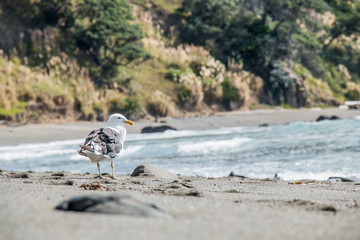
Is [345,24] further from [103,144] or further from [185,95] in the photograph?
[103,144]

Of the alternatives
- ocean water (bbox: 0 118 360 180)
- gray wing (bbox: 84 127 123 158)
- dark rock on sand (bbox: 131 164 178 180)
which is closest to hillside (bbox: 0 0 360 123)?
ocean water (bbox: 0 118 360 180)

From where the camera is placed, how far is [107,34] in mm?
21891

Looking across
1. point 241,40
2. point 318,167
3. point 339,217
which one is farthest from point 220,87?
point 339,217

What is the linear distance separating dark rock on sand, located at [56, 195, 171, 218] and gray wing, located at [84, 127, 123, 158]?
9.90 ft

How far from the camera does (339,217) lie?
3.30 meters

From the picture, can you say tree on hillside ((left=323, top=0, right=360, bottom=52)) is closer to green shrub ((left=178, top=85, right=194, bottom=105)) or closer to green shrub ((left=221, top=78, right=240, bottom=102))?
green shrub ((left=221, top=78, right=240, bottom=102))

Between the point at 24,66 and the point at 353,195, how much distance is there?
17.0 meters

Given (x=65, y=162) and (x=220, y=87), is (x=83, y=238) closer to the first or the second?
(x=65, y=162)

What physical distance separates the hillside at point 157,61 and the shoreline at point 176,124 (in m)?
1.13

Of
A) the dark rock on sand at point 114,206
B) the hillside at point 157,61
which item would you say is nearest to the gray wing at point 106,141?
the dark rock on sand at point 114,206

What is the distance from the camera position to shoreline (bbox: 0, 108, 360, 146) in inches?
601

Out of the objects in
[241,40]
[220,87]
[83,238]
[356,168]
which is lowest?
[356,168]

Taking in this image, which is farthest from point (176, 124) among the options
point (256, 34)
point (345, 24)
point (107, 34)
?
point (345, 24)

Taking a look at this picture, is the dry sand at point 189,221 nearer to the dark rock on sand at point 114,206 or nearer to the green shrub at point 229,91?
the dark rock on sand at point 114,206
